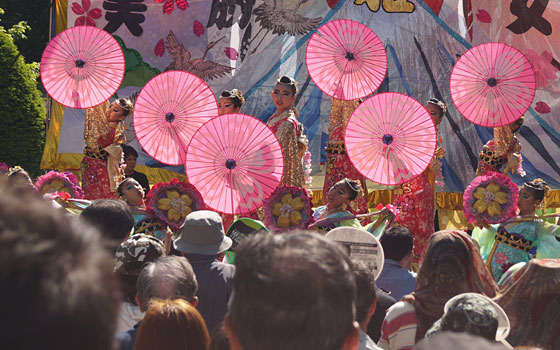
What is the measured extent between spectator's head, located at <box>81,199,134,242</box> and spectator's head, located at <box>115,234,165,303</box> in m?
0.39

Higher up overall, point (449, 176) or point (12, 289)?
point (12, 289)

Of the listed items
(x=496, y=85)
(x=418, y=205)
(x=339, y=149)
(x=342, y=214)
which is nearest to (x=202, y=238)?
(x=342, y=214)

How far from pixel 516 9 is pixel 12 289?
982cm

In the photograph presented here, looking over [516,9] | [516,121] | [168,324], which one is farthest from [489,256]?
[516,9]

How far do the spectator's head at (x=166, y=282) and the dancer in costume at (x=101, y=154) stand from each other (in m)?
4.88

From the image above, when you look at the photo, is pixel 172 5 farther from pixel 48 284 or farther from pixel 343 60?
pixel 48 284

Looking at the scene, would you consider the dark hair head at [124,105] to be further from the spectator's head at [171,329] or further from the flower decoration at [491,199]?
the spectator's head at [171,329]

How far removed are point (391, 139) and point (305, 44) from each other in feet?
14.2

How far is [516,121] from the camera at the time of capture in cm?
727

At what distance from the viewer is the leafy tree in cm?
875

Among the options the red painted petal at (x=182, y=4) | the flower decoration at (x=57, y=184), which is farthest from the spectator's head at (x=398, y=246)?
the red painted petal at (x=182, y=4)

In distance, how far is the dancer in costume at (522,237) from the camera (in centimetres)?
492

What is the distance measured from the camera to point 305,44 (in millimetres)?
9875

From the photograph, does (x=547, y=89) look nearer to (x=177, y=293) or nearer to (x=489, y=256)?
(x=489, y=256)
